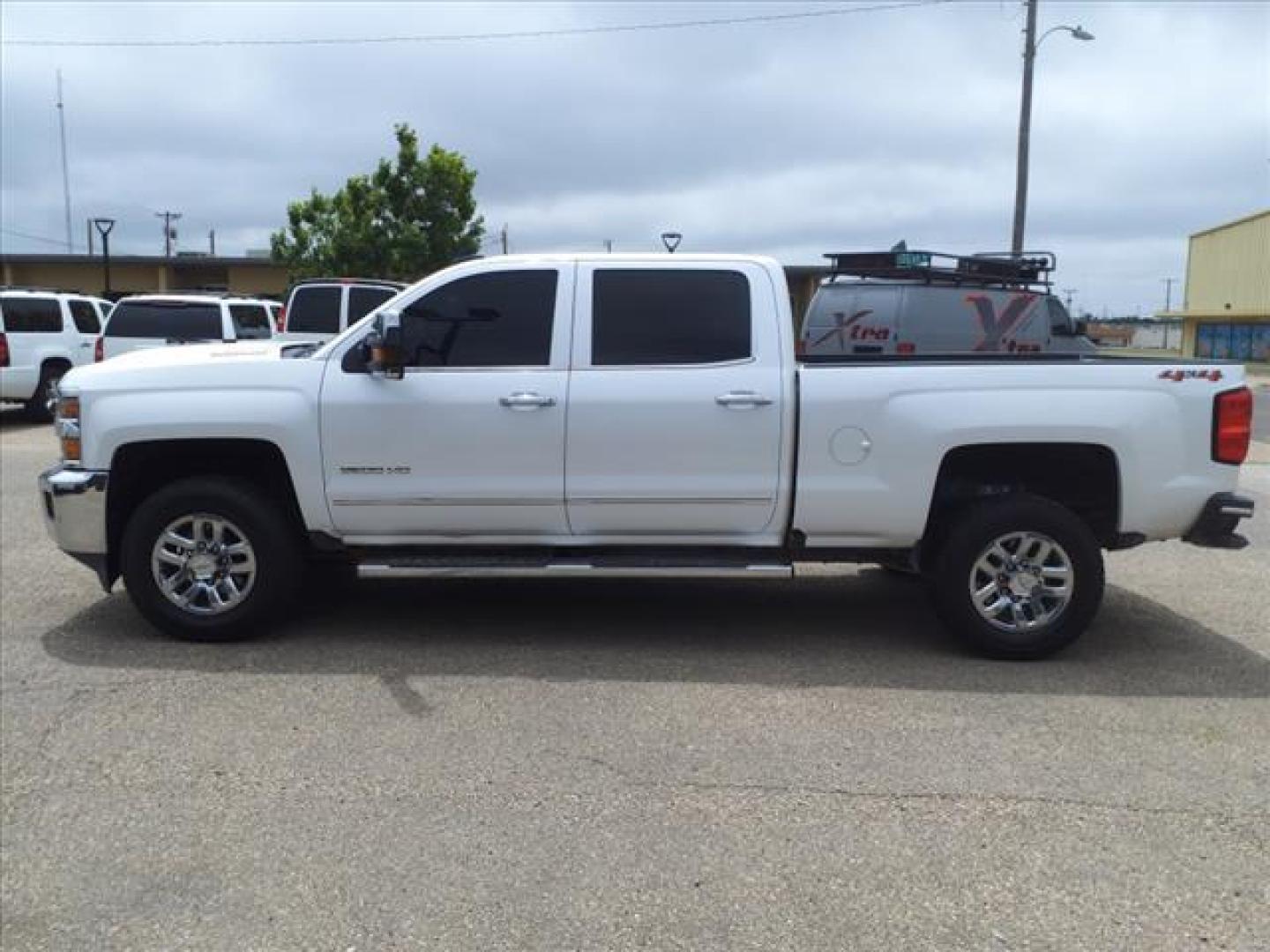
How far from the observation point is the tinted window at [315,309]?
16391 mm

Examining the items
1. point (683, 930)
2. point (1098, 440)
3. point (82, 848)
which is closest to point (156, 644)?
point (82, 848)

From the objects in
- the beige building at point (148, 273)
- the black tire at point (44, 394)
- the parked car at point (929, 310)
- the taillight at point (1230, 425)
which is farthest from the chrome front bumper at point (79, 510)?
the beige building at point (148, 273)

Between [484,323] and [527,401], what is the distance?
1.64 feet

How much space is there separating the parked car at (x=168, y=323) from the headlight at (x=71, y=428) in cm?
1005

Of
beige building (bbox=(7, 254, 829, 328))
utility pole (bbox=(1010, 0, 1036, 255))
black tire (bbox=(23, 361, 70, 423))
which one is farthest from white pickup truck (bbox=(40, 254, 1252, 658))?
beige building (bbox=(7, 254, 829, 328))

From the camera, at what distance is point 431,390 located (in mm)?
5602

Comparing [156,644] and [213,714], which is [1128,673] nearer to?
[213,714]

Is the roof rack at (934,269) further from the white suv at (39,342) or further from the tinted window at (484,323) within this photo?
the white suv at (39,342)

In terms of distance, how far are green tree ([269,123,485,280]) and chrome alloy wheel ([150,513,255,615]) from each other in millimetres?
26090

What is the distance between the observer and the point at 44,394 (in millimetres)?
17156

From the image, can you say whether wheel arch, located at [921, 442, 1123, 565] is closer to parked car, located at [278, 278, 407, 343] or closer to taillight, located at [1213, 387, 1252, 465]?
taillight, located at [1213, 387, 1252, 465]

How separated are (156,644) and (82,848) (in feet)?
7.41

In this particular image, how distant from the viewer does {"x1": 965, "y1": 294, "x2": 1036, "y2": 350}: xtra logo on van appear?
12.4 metres

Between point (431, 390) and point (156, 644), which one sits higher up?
point (431, 390)
